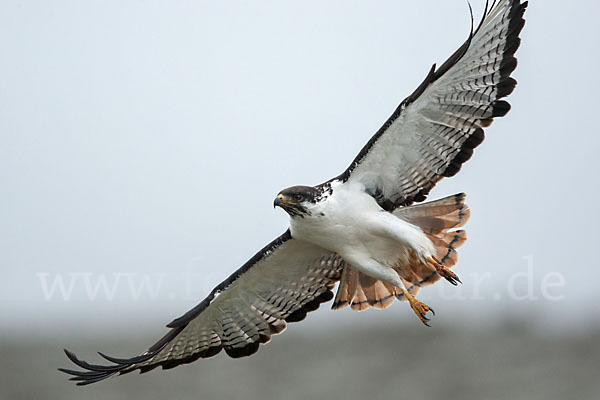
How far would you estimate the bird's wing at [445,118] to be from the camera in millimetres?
9484

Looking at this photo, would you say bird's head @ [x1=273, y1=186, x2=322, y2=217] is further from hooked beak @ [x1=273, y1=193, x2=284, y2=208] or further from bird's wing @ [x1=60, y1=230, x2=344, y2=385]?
bird's wing @ [x1=60, y1=230, x2=344, y2=385]

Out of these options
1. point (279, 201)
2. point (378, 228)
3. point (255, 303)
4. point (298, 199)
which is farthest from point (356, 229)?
point (255, 303)

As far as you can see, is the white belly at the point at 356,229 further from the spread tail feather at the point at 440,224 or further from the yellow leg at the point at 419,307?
the yellow leg at the point at 419,307

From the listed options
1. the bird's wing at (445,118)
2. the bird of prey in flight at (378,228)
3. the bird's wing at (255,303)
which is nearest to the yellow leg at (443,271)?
the bird of prey in flight at (378,228)

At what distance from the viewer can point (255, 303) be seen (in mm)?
11211

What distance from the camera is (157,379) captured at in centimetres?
2111

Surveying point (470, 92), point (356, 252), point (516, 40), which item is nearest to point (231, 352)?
point (356, 252)

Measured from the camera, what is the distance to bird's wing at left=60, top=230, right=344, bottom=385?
1076 centimetres

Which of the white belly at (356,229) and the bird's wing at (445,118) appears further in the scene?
the white belly at (356,229)

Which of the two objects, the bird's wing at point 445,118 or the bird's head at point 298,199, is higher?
the bird's head at point 298,199

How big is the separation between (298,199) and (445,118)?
173 cm

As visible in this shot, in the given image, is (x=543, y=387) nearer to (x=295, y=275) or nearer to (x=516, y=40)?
(x=295, y=275)

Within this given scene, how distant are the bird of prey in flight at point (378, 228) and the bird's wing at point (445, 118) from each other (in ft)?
0.03

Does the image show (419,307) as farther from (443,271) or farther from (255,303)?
(255,303)
